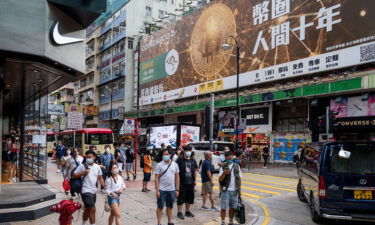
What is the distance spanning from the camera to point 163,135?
28203 mm

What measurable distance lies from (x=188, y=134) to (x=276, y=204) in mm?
15512

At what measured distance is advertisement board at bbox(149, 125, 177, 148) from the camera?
2651cm

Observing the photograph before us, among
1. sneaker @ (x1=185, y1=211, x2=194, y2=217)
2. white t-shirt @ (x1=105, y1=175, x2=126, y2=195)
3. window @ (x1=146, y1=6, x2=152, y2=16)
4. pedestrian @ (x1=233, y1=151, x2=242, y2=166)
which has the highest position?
window @ (x1=146, y1=6, x2=152, y2=16)

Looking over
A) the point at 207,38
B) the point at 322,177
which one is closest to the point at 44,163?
the point at 322,177

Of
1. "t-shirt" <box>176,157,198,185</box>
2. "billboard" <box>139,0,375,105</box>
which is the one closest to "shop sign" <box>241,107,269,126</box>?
"billboard" <box>139,0,375,105</box>

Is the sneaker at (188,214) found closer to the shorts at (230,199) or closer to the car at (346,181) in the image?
the shorts at (230,199)

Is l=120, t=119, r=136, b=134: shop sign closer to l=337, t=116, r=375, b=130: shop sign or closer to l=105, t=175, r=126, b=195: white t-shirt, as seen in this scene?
l=105, t=175, r=126, b=195: white t-shirt

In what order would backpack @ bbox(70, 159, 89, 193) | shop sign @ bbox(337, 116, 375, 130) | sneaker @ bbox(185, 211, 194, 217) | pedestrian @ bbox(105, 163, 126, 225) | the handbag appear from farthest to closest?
shop sign @ bbox(337, 116, 375, 130) → sneaker @ bbox(185, 211, 194, 217) → the handbag → backpack @ bbox(70, 159, 89, 193) → pedestrian @ bbox(105, 163, 126, 225)

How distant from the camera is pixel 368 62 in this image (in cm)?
2269

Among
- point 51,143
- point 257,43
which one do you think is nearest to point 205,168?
point 257,43

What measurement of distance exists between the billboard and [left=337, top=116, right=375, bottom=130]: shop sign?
3.74 metres

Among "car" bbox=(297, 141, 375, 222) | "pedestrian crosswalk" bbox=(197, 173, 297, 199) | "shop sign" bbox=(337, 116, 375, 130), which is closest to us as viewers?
"car" bbox=(297, 141, 375, 222)

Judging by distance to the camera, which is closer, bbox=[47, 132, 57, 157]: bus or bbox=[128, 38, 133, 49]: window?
bbox=[47, 132, 57, 157]: bus

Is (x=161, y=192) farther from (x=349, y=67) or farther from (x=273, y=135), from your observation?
(x=273, y=135)
